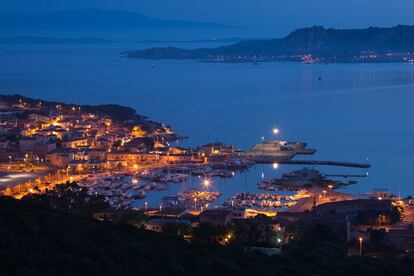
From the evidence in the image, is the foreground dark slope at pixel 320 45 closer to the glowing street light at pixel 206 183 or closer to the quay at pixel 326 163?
the quay at pixel 326 163

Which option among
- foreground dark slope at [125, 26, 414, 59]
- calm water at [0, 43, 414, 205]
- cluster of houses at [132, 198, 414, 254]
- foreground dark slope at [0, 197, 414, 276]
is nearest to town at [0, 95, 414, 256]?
cluster of houses at [132, 198, 414, 254]

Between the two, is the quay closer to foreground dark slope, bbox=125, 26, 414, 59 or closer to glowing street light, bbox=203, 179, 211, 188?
glowing street light, bbox=203, 179, 211, 188

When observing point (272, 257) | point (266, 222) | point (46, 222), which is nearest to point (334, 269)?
point (272, 257)

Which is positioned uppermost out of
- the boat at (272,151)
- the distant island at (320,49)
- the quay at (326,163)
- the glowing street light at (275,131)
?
the distant island at (320,49)

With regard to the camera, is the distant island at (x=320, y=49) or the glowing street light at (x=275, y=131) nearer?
the glowing street light at (x=275, y=131)

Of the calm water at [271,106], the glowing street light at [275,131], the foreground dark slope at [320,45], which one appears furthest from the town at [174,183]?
the foreground dark slope at [320,45]

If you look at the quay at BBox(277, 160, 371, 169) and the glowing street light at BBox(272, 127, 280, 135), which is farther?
the glowing street light at BBox(272, 127, 280, 135)

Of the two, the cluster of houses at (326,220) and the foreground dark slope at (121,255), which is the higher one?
the foreground dark slope at (121,255)

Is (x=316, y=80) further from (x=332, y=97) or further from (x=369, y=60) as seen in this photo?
(x=369, y=60)
